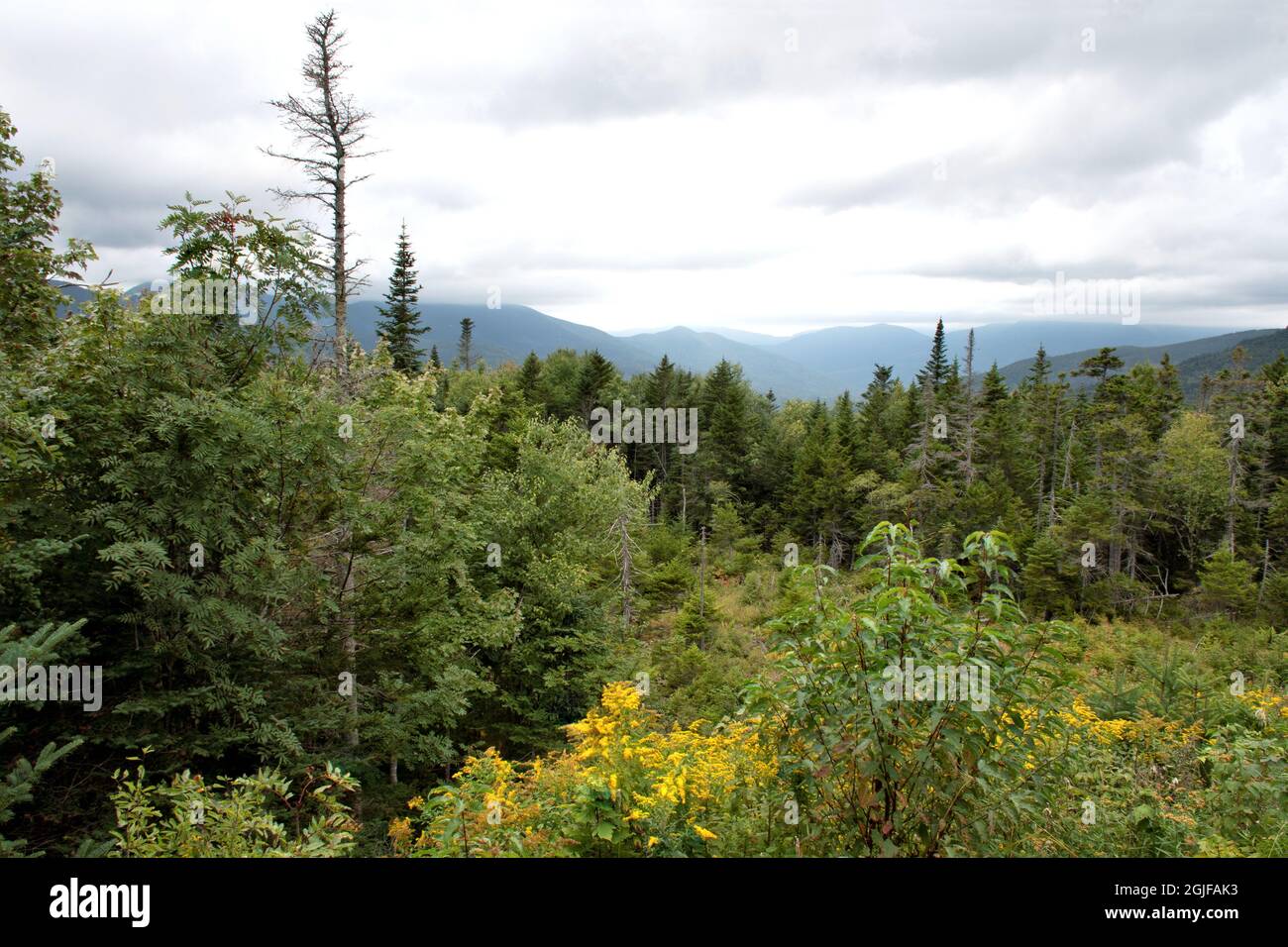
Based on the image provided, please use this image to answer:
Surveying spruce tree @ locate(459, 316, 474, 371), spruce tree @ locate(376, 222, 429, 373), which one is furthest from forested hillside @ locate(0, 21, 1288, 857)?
Result: spruce tree @ locate(459, 316, 474, 371)

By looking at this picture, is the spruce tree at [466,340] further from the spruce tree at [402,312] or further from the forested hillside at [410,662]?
the forested hillside at [410,662]

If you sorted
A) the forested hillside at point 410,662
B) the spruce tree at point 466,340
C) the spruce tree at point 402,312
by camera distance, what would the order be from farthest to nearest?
the spruce tree at point 466,340
the spruce tree at point 402,312
the forested hillside at point 410,662

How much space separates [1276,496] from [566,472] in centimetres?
3602

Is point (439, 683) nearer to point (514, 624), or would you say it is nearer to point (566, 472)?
point (514, 624)

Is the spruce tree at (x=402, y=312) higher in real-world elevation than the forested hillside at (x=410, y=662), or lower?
higher

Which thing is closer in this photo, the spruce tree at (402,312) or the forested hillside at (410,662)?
the forested hillside at (410,662)

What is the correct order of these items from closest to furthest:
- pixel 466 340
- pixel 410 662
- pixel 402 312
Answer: pixel 410 662, pixel 402 312, pixel 466 340

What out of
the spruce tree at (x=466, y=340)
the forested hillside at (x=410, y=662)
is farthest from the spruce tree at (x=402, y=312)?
the spruce tree at (x=466, y=340)

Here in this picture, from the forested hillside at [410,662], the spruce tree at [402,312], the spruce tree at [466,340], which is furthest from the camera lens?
the spruce tree at [466,340]

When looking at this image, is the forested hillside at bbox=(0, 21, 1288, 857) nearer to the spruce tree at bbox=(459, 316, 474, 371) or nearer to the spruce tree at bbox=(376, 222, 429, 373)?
the spruce tree at bbox=(376, 222, 429, 373)

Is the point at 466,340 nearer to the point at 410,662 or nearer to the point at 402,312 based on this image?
Answer: the point at 402,312

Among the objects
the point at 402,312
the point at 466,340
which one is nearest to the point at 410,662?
the point at 402,312
